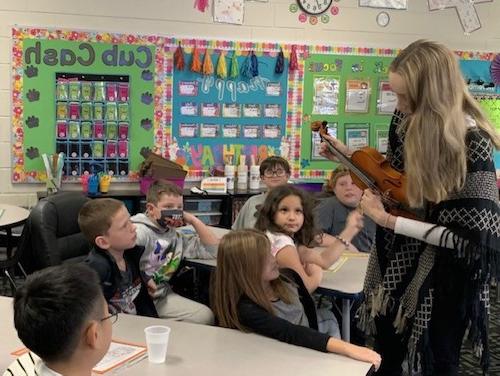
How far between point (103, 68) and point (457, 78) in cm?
382

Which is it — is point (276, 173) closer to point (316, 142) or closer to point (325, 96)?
point (316, 142)

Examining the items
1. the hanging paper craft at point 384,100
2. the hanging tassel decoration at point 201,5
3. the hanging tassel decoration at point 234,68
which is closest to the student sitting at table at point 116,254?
the hanging tassel decoration at point 234,68

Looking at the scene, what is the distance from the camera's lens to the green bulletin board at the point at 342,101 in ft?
19.2

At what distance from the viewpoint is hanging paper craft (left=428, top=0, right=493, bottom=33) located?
20.0ft

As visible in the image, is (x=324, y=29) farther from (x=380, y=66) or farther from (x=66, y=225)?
(x=66, y=225)

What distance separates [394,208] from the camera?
7.42 ft

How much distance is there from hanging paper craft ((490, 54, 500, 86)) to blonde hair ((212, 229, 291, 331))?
457 cm

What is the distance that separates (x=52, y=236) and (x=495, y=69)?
4690 mm

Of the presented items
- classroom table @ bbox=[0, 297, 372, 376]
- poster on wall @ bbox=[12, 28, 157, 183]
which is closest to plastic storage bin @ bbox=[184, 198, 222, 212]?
poster on wall @ bbox=[12, 28, 157, 183]

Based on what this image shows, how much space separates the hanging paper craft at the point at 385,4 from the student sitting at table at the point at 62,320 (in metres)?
4.97

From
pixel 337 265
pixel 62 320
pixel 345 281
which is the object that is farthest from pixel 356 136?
pixel 62 320

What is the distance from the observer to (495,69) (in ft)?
20.4

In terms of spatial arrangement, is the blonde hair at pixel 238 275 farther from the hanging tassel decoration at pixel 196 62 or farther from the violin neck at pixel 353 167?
the hanging tassel decoration at pixel 196 62

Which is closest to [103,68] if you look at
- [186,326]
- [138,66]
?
[138,66]
